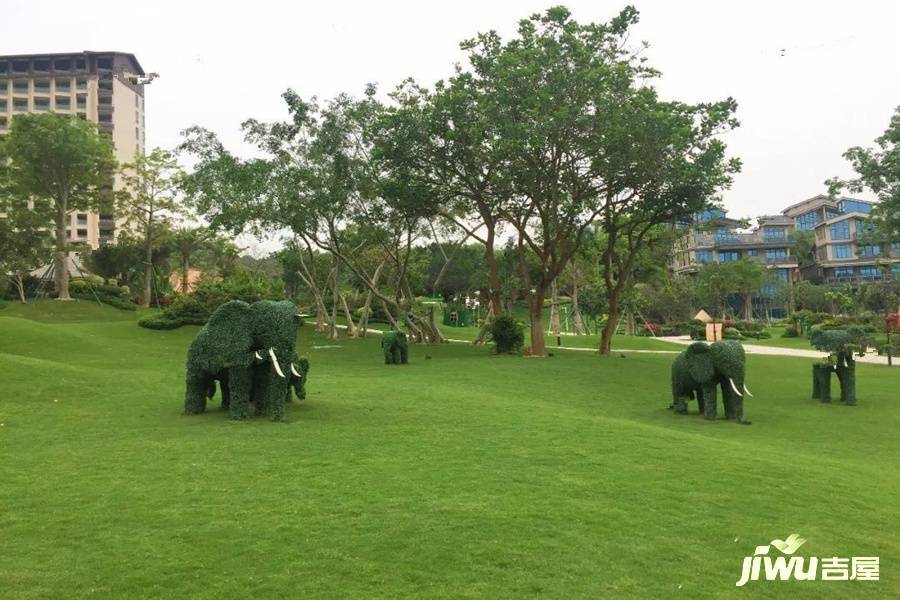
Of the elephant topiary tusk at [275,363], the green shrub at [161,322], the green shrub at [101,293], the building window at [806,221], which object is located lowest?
the elephant topiary tusk at [275,363]

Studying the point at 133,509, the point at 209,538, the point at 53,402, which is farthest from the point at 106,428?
the point at 209,538

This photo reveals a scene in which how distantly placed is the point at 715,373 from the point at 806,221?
87.4 m

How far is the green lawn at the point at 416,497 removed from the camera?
5293 mm

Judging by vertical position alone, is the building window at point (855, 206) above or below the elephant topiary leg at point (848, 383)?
above

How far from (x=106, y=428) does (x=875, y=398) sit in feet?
57.9

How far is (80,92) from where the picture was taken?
8825cm

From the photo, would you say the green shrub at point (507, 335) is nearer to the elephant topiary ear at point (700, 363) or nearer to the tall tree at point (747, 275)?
the elephant topiary ear at point (700, 363)

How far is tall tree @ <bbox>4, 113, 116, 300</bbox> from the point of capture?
40.5 meters

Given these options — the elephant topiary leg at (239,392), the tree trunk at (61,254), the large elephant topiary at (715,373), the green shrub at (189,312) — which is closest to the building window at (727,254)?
the green shrub at (189,312)

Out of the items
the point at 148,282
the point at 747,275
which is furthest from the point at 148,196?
Answer: the point at 747,275

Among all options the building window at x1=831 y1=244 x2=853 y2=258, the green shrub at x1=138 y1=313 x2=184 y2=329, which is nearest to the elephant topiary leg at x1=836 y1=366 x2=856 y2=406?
the green shrub at x1=138 y1=313 x2=184 y2=329

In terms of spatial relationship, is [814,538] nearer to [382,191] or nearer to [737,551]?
[737,551]

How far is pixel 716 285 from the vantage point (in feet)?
208

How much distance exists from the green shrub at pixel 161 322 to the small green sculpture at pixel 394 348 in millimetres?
14070
